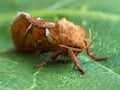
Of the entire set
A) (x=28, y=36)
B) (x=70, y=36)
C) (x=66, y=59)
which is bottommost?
(x=66, y=59)

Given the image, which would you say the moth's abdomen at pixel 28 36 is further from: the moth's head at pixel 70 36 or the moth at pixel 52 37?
the moth's head at pixel 70 36

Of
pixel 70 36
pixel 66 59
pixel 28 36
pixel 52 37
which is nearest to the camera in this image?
pixel 70 36

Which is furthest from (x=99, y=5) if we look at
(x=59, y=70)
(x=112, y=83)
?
(x=112, y=83)

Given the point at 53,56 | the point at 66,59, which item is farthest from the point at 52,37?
the point at 66,59

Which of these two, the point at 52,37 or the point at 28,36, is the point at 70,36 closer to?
the point at 52,37

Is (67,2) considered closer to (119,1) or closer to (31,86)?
(119,1)

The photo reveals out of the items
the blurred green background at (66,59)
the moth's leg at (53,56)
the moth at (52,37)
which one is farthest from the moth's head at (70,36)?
the blurred green background at (66,59)
